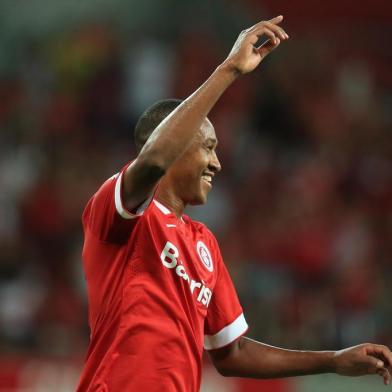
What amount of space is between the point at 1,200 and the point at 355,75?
3.46m

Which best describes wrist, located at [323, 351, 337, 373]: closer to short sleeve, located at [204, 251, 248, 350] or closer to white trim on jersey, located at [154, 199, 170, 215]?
short sleeve, located at [204, 251, 248, 350]

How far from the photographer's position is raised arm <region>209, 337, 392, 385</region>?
11.4 ft

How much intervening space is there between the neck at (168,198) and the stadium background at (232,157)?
254cm

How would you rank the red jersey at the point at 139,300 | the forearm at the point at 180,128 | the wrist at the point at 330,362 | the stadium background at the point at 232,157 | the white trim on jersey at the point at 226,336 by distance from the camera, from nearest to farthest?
1. the forearm at the point at 180,128
2. the red jersey at the point at 139,300
3. the wrist at the point at 330,362
4. the white trim on jersey at the point at 226,336
5. the stadium background at the point at 232,157

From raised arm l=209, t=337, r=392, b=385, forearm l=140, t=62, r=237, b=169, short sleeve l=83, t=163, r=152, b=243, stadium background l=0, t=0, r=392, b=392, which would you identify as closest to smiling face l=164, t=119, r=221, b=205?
short sleeve l=83, t=163, r=152, b=243

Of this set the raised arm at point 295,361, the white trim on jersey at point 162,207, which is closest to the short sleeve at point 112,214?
the white trim on jersey at point 162,207

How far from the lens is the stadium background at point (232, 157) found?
695cm

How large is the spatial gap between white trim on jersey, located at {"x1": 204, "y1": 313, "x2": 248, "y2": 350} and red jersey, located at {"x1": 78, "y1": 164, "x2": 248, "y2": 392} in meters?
0.37

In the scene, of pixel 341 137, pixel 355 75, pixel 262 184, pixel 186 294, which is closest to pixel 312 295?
pixel 262 184

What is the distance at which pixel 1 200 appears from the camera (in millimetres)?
7902

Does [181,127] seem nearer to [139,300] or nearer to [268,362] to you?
[139,300]

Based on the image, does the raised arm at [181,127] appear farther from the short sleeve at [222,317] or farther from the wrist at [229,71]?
the short sleeve at [222,317]

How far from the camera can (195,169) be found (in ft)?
11.1

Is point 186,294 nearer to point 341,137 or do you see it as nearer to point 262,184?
point 262,184
